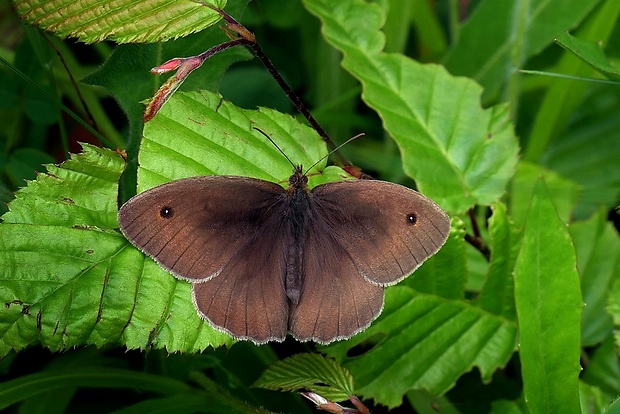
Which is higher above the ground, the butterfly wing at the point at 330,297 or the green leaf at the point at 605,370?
the butterfly wing at the point at 330,297

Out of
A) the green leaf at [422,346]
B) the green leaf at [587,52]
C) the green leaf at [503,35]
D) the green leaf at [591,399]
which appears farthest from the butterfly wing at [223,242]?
the green leaf at [503,35]

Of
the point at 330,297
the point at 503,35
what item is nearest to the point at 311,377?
the point at 330,297

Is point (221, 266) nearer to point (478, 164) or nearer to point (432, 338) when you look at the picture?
point (432, 338)

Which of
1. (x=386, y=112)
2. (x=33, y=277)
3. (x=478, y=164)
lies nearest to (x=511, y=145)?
(x=478, y=164)

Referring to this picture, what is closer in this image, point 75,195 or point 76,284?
point 76,284

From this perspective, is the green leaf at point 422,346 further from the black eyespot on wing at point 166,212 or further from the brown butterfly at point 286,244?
the black eyespot on wing at point 166,212

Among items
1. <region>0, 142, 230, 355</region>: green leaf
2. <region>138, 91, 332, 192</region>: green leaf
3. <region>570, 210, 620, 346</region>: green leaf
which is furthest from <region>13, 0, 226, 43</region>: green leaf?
<region>570, 210, 620, 346</region>: green leaf

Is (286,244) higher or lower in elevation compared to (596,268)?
higher

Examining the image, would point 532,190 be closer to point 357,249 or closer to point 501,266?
point 501,266
